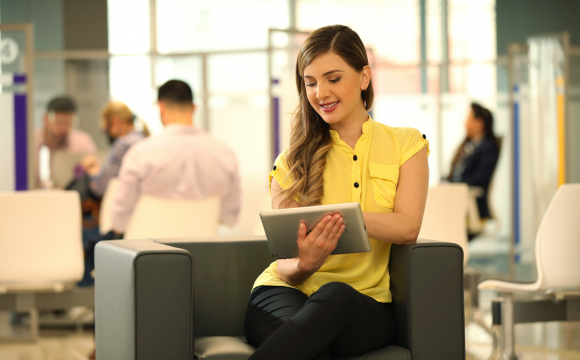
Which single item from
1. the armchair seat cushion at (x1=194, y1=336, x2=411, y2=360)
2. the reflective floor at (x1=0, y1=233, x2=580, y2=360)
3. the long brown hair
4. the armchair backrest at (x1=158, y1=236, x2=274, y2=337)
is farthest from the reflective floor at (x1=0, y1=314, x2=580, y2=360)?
the long brown hair

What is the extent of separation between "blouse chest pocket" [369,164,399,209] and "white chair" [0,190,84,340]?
1.73 metres

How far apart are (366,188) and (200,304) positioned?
2.20 feet

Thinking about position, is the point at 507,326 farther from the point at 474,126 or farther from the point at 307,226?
the point at 474,126

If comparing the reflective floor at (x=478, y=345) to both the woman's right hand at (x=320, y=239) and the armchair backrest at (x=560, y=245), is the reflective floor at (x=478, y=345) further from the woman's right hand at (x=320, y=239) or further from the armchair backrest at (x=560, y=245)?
the woman's right hand at (x=320, y=239)

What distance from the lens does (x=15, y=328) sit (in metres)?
4.36

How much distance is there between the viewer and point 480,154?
5867mm

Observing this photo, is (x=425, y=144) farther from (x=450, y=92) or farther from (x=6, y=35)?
(x=450, y=92)

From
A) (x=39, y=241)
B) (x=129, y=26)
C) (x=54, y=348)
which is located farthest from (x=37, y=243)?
(x=129, y=26)

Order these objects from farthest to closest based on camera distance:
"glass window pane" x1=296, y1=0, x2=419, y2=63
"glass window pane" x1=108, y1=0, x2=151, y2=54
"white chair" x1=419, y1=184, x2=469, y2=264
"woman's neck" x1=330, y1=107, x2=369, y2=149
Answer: "glass window pane" x1=296, y1=0, x2=419, y2=63 < "glass window pane" x1=108, y1=0, x2=151, y2=54 < "white chair" x1=419, y1=184, x2=469, y2=264 < "woman's neck" x1=330, y1=107, x2=369, y2=149

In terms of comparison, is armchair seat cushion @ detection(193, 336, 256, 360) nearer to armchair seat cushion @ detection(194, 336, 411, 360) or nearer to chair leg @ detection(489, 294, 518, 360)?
armchair seat cushion @ detection(194, 336, 411, 360)

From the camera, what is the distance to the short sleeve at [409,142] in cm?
202

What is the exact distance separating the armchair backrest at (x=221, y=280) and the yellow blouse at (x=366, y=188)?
8.4 inches

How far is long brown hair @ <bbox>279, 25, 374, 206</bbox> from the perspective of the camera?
199 cm

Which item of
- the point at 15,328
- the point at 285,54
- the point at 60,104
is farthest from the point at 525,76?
the point at 15,328
